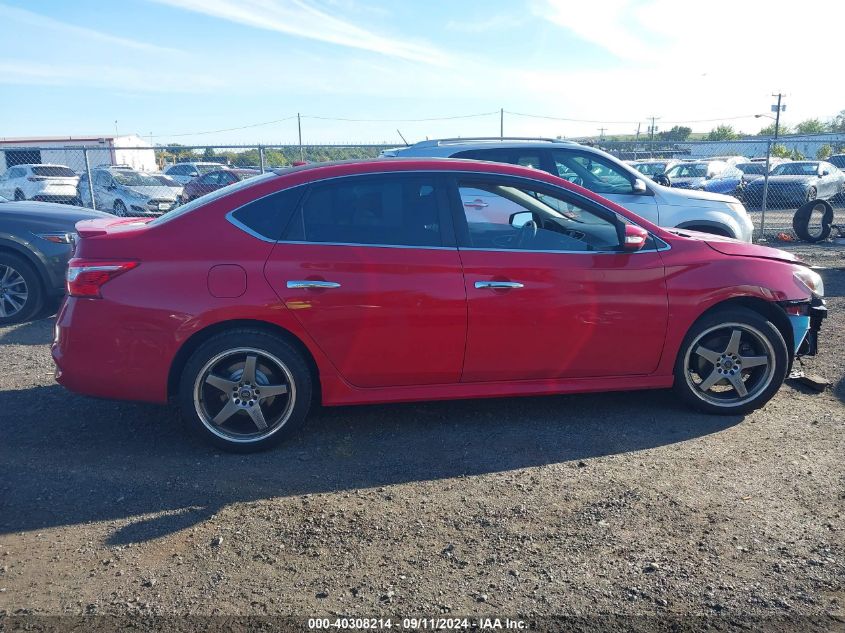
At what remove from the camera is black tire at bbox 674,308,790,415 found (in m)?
4.85

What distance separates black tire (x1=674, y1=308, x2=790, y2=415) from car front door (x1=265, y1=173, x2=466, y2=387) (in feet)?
5.33

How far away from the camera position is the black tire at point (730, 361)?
485 cm

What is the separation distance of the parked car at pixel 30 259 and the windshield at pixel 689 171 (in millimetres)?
20747

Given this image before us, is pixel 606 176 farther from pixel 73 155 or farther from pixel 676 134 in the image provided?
pixel 676 134

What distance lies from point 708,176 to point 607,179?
18.5 meters

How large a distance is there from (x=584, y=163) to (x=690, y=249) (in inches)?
141

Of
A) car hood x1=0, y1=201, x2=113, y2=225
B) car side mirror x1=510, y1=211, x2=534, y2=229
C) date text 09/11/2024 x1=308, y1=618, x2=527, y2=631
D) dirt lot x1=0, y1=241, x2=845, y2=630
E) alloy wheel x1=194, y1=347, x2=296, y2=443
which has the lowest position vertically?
date text 09/11/2024 x1=308, y1=618, x2=527, y2=631

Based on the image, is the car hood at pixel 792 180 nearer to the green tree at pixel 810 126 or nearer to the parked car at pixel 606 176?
the parked car at pixel 606 176

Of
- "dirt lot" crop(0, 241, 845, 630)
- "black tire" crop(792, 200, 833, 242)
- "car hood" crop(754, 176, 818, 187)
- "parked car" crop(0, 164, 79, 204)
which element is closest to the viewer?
"dirt lot" crop(0, 241, 845, 630)

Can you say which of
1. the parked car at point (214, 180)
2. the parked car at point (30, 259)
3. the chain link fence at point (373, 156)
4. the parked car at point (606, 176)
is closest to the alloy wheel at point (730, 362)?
the parked car at point (606, 176)

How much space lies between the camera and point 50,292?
766 cm

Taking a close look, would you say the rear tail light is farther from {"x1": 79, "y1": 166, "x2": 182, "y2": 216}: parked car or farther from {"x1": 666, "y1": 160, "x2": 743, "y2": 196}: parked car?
{"x1": 666, "y1": 160, "x2": 743, "y2": 196}: parked car

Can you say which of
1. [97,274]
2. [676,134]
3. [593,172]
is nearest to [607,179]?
[593,172]

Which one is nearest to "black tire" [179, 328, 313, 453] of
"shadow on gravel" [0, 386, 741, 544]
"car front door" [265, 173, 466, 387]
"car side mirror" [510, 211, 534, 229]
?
"shadow on gravel" [0, 386, 741, 544]
